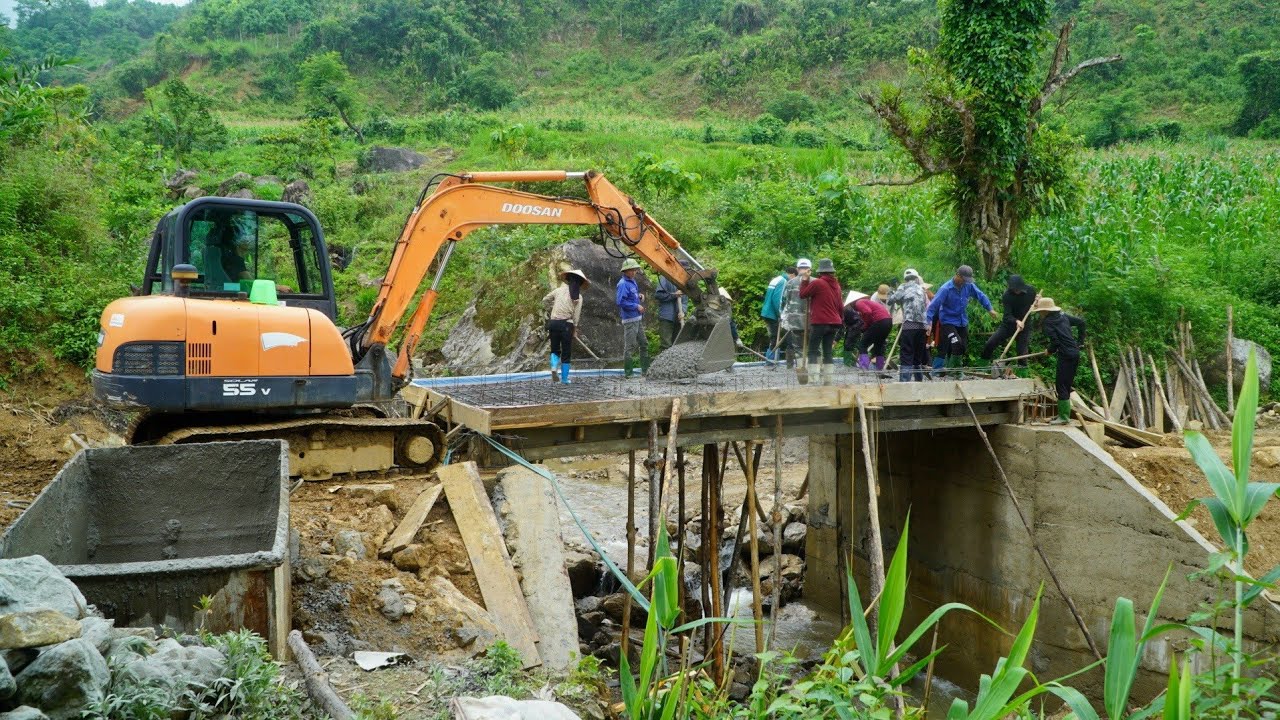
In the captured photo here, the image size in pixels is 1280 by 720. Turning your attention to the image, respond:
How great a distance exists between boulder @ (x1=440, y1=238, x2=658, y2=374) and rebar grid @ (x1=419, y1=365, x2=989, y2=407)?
552 cm

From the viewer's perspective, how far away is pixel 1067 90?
39531mm

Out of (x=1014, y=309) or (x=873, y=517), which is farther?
(x=1014, y=309)

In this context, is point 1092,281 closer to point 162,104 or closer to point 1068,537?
point 1068,537

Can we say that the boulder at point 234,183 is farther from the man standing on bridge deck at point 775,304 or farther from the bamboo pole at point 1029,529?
the bamboo pole at point 1029,529

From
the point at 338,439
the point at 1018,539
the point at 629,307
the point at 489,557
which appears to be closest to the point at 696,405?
the point at 629,307

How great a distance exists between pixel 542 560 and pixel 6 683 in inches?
195

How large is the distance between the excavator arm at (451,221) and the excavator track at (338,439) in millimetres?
626

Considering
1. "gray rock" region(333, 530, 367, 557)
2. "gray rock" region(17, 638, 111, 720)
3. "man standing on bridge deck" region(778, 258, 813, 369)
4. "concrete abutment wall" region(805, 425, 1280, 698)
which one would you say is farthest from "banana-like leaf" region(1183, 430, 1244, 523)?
"man standing on bridge deck" region(778, 258, 813, 369)

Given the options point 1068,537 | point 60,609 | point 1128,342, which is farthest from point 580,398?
point 1128,342

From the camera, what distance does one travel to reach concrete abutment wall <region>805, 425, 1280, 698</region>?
10781 millimetres

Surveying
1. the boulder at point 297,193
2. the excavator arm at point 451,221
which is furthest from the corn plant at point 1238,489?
the boulder at point 297,193

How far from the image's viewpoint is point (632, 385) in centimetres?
1188

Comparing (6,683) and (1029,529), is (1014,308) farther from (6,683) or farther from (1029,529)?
(6,683)

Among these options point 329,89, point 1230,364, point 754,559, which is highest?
point 329,89
